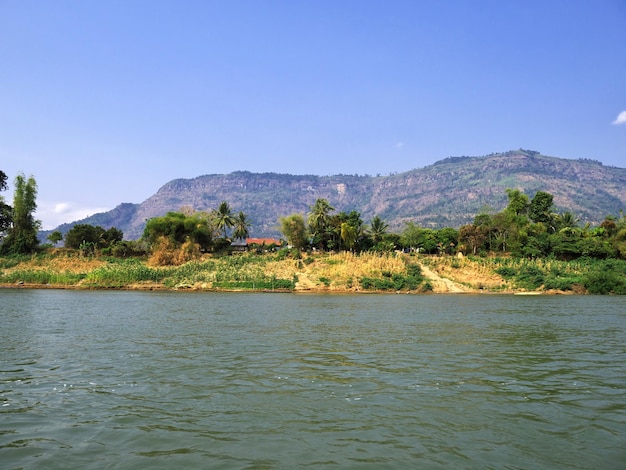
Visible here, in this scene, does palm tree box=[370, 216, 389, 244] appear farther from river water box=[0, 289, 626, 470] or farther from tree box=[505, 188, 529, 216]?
river water box=[0, 289, 626, 470]

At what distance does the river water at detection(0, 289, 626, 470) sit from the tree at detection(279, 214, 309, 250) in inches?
2536

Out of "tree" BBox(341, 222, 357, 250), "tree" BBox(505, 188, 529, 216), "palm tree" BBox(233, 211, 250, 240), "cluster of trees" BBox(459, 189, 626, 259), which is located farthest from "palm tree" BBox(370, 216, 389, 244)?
"palm tree" BBox(233, 211, 250, 240)

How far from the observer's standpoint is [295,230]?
8575 cm

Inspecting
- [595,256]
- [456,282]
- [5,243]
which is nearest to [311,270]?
[456,282]

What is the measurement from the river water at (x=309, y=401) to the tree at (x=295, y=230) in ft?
211

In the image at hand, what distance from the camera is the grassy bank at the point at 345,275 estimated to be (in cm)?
6800

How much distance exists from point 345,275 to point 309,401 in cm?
6007

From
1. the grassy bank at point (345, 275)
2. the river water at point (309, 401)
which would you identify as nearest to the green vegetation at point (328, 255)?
the grassy bank at point (345, 275)

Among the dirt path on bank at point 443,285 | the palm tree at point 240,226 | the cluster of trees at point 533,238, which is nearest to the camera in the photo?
the dirt path on bank at point 443,285

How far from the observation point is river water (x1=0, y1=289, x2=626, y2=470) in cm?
741

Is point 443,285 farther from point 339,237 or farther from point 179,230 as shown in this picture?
point 179,230

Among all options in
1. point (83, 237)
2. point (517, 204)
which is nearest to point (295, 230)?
point (83, 237)

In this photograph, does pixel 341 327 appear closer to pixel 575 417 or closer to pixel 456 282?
pixel 575 417

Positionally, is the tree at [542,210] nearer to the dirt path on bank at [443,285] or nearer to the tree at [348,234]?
the tree at [348,234]
